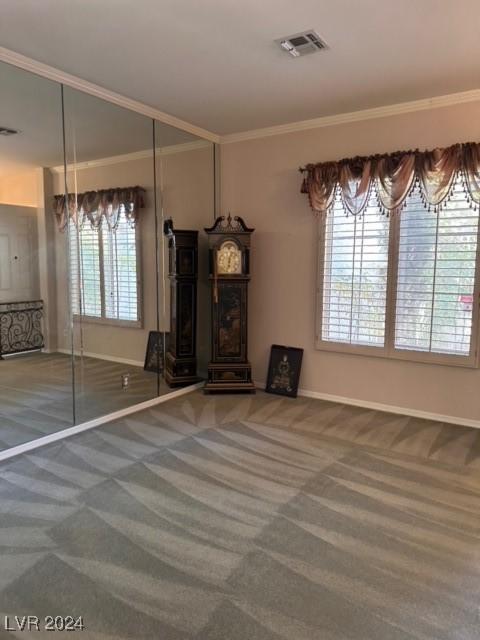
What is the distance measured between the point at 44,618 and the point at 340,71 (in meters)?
3.66

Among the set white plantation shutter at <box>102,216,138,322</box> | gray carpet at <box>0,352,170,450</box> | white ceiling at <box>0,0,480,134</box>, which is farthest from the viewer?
white plantation shutter at <box>102,216,138,322</box>

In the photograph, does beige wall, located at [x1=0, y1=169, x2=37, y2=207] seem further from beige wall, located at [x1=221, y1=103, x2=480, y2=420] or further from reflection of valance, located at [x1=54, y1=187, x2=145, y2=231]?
beige wall, located at [x1=221, y1=103, x2=480, y2=420]

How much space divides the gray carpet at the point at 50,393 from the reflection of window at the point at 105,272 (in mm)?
461

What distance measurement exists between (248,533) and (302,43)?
9.67 feet

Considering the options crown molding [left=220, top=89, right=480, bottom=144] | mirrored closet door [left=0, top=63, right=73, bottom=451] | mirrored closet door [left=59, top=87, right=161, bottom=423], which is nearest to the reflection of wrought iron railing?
mirrored closet door [left=0, top=63, right=73, bottom=451]

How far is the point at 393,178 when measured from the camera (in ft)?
12.7

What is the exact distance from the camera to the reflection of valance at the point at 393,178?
11.8 feet

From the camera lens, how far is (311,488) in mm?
2801

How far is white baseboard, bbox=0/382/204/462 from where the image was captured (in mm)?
3255

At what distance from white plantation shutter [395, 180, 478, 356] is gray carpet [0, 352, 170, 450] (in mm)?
2655

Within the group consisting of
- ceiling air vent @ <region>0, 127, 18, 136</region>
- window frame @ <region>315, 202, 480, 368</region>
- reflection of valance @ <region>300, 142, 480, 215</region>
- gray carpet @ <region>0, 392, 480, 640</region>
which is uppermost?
ceiling air vent @ <region>0, 127, 18, 136</region>

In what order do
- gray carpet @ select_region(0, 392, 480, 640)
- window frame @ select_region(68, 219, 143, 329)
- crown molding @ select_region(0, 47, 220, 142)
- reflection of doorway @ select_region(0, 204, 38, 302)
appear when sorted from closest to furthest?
gray carpet @ select_region(0, 392, 480, 640) < crown molding @ select_region(0, 47, 220, 142) < reflection of doorway @ select_region(0, 204, 38, 302) < window frame @ select_region(68, 219, 143, 329)

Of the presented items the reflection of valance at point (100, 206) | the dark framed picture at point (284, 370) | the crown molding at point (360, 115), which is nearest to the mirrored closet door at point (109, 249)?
the reflection of valance at point (100, 206)

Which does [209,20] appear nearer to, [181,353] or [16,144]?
[16,144]
